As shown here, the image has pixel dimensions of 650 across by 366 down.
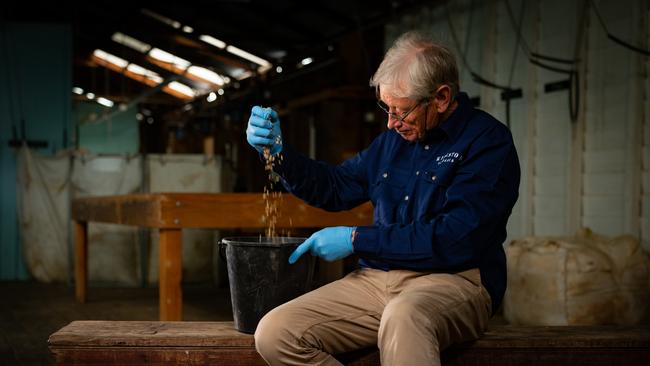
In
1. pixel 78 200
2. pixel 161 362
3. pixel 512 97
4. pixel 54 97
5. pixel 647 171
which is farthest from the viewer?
pixel 54 97

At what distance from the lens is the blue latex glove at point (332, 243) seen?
2.31 m

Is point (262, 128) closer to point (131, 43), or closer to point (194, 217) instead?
point (194, 217)

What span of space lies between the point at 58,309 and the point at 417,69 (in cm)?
459

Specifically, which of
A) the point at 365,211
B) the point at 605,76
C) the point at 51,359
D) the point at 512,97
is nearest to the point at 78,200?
the point at 51,359

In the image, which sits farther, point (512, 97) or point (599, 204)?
point (512, 97)

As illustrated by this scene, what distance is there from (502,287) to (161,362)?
108cm

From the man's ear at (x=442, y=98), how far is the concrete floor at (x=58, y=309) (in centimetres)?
268

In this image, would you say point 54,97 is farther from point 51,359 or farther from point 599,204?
point 599,204

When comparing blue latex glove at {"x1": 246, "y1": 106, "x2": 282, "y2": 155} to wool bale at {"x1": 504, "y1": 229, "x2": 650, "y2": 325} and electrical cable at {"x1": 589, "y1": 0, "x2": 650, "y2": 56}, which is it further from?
electrical cable at {"x1": 589, "y1": 0, "x2": 650, "y2": 56}

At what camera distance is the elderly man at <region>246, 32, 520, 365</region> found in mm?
2221

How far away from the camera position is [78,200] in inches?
250

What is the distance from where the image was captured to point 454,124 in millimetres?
2465

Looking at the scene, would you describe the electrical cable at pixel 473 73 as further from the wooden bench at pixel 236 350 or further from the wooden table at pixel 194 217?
the wooden bench at pixel 236 350

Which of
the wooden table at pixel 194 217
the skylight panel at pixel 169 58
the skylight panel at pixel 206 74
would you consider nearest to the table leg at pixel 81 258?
the wooden table at pixel 194 217
